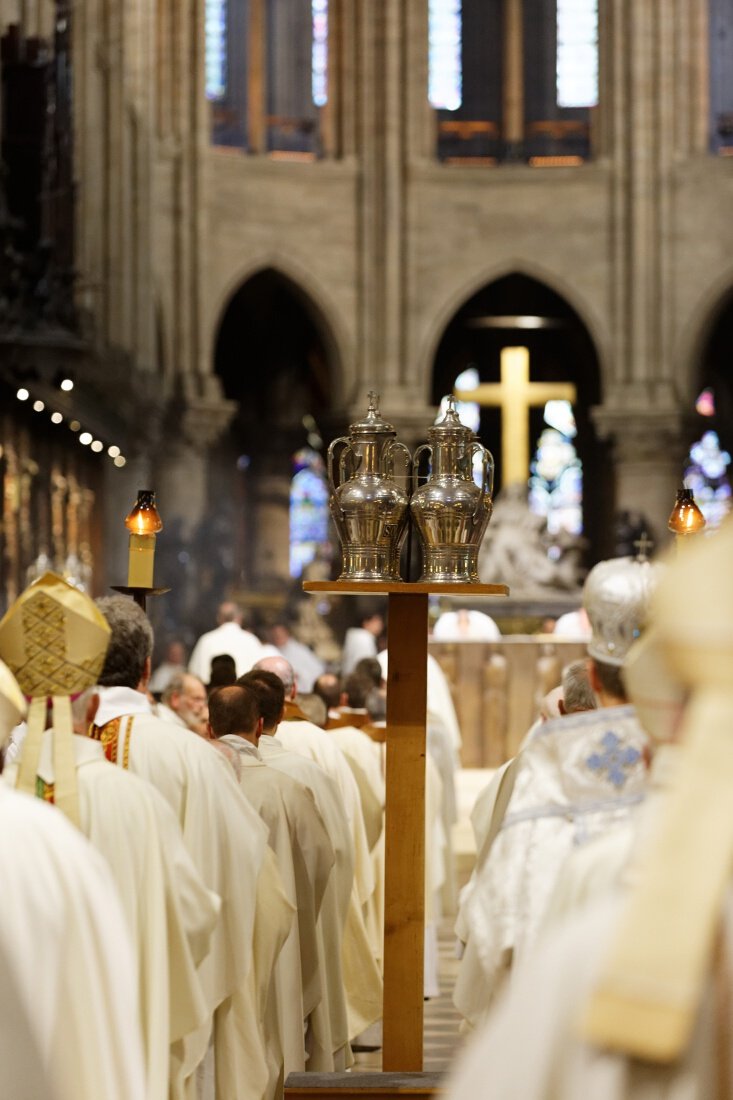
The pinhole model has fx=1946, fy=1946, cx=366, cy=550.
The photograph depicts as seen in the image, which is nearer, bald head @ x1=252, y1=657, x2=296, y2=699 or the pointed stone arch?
bald head @ x1=252, y1=657, x2=296, y2=699

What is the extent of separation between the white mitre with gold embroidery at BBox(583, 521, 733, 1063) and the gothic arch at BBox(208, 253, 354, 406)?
23234 millimetres

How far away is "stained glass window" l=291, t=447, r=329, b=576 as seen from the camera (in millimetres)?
28719

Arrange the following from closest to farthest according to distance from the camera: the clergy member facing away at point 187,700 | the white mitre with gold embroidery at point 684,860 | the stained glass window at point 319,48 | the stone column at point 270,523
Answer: the white mitre with gold embroidery at point 684,860
the clergy member facing away at point 187,700
the stained glass window at point 319,48
the stone column at point 270,523

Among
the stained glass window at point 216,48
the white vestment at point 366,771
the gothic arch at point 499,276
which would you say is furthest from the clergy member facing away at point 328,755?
the stained glass window at point 216,48

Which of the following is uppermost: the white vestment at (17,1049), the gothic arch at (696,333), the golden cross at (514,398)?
the gothic arch at (696,333)

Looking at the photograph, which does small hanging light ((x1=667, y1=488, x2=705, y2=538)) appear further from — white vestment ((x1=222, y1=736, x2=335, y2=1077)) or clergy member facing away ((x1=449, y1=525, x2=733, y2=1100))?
clergy member facing away ((x1=449, y1=525, x2=733, y2=1100))

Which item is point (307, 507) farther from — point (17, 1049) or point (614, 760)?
point (17, 1049)

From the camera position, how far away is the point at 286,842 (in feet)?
17.9

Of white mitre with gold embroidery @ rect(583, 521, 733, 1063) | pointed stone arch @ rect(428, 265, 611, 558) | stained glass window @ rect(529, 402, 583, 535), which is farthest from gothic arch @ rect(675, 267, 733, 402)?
white mitre with gold embroidery @ rect(583, 521, 733, 1063)

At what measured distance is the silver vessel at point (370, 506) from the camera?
521 cm

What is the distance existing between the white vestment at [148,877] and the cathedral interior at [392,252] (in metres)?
17.2

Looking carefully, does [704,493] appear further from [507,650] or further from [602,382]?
[507,650]

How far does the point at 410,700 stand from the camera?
5203 millimetres

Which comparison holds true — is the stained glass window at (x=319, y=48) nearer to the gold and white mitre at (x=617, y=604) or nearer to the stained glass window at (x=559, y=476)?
the stained glass window at (x=559, y=476)
